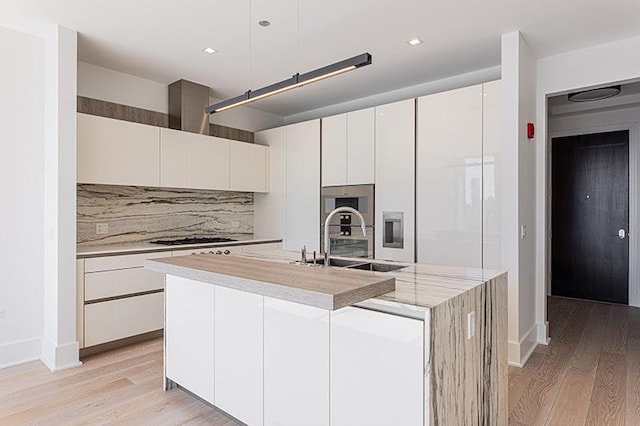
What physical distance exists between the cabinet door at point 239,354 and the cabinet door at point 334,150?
8.39 ft

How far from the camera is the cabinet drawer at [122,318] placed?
131 inches

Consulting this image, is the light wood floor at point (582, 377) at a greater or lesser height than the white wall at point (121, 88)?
lesser

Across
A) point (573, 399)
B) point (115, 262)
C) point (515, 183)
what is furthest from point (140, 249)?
point (573, 399)

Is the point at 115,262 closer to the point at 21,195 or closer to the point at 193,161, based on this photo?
the point at 21,195

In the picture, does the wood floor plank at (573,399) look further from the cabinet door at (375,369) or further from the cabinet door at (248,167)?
the cabinet door at (248,167)

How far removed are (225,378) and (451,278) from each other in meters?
1.40

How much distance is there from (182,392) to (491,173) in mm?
2993

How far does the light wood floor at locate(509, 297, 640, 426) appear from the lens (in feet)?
7.86

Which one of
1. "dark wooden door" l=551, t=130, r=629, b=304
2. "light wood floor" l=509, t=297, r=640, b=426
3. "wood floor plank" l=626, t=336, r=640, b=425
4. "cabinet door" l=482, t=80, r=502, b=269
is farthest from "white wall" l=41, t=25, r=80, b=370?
"dark wooden door" l=551, t=130, r=629, b=304

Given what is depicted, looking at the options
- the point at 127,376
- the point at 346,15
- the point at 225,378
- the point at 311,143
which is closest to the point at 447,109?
the point at 346,15

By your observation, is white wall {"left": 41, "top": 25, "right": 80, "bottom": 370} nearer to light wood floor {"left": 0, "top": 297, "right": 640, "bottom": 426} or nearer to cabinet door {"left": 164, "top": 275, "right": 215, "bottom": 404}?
light wood floor {"left": 0, "top": 297, "right": 640, "bottom": 426}

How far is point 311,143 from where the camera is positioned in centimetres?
480

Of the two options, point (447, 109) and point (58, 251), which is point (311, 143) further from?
point (58, 251)

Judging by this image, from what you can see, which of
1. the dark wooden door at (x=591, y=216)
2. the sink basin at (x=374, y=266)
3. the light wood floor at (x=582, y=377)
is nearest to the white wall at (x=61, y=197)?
the sink basin at (x=374, y=266)
